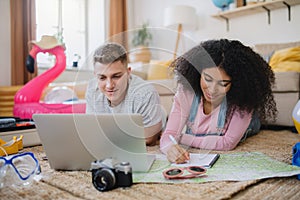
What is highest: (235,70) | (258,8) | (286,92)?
(258,8)

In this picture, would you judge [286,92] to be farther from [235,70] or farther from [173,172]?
[173,172]

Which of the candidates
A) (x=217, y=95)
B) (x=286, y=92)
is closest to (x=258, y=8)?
(x=286, y=92)

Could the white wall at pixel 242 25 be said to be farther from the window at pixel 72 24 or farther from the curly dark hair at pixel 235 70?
the curly dark hair at pixel 235 70

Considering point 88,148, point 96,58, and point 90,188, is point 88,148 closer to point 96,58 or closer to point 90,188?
point 90,188

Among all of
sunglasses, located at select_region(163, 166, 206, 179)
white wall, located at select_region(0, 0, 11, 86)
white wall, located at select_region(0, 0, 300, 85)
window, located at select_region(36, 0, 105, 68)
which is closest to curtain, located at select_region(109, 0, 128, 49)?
window, located at select_region(36, 0, 105, 68)

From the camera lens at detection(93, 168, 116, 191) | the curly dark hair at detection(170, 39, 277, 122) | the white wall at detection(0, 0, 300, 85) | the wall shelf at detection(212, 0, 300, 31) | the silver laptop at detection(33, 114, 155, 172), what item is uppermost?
the wall shelf at detection(212, 0, 300, 31)

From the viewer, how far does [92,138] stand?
0.77 meters

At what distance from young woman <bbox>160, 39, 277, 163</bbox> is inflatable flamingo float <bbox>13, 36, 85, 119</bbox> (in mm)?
606

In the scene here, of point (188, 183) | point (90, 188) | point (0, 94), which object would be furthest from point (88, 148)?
point (0, 94)

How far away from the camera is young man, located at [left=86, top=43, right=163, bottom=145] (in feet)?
3.26

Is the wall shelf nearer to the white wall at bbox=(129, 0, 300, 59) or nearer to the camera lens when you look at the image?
the white wall at bbox=(129, 0, 300, 59)

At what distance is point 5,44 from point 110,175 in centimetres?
248

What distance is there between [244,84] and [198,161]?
0.39m

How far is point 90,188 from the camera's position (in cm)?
Answer: 71
